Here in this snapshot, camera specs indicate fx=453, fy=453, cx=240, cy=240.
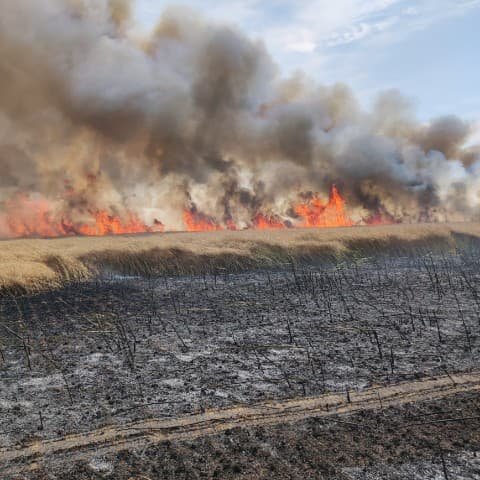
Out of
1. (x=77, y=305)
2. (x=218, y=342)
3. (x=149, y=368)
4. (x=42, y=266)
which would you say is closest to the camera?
(x=149, y=368)

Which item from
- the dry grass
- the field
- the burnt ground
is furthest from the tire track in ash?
the dry grass

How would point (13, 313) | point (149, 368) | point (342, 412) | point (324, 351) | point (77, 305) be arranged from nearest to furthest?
1. point (342, 412)
2. point (149, 368)
3. point (324, 351)
4. point (13, 313)
5. point (77, 305)

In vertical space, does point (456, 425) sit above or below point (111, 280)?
above

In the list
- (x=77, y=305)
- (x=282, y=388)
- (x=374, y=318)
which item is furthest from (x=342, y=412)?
(x=77, y=305)

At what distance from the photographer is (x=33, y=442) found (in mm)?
6395

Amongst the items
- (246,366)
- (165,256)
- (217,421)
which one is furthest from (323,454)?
(165,256)

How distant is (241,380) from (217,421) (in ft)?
5.53

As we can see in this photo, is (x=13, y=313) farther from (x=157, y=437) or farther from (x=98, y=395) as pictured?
(x=157, y=437)

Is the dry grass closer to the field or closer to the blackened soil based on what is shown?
the field

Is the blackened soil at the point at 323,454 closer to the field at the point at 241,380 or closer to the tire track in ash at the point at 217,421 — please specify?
the field at the point at 241,380

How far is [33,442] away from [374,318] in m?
9.52

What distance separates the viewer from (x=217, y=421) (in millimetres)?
Result: 6859

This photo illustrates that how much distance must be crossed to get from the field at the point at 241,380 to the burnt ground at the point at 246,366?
0.03m

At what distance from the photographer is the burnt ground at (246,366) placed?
580cm
